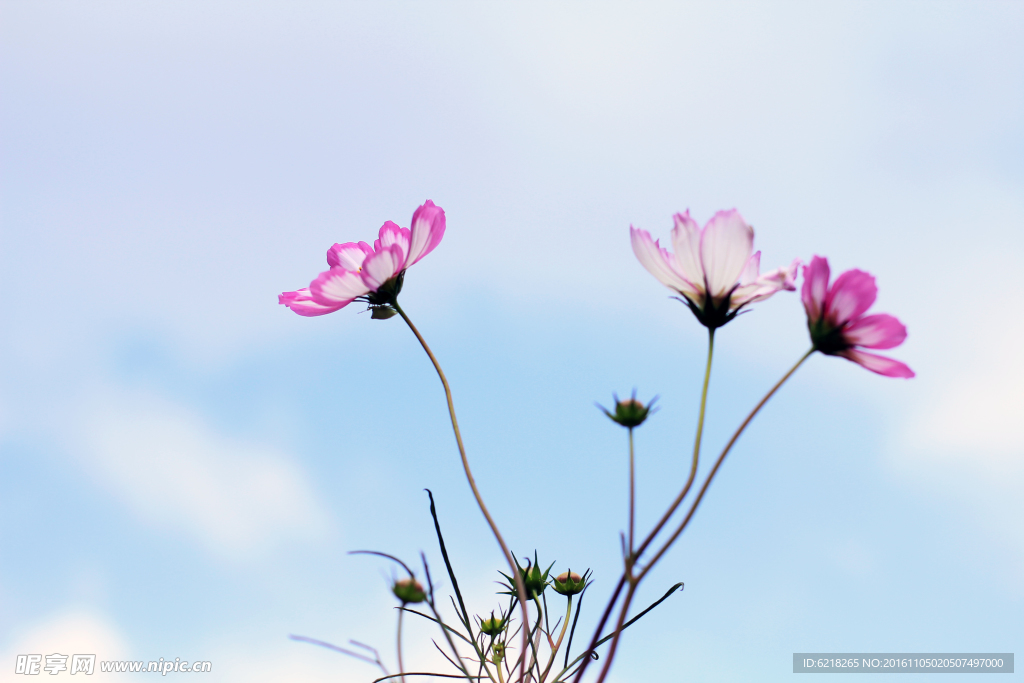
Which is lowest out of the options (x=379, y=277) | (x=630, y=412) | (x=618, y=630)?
(x=618, y=630)

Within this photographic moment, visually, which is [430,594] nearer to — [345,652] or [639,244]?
[345,652]

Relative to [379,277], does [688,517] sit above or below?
below

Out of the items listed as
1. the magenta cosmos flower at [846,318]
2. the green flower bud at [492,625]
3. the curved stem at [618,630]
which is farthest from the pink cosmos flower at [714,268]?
the green flower bud at [492,625]

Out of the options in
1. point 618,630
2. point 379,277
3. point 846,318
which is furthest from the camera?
point 379,277

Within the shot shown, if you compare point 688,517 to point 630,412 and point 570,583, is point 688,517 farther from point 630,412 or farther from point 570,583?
point 570,583

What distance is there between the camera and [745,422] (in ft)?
1.55

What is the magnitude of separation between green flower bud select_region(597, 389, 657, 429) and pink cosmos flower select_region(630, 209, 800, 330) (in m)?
0.09

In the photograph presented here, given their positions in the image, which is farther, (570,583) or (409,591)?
(570,583)

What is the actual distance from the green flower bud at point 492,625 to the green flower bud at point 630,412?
1.21 feet

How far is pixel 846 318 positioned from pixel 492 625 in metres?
0.51

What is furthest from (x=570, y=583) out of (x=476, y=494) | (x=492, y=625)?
(x=476, y=494)

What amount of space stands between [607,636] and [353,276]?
1.31 feet

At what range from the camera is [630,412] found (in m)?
0.52

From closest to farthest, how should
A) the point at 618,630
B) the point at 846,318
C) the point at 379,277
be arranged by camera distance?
1. the point at 618,630
2. the point at 846,318
3. the point at 379,277
